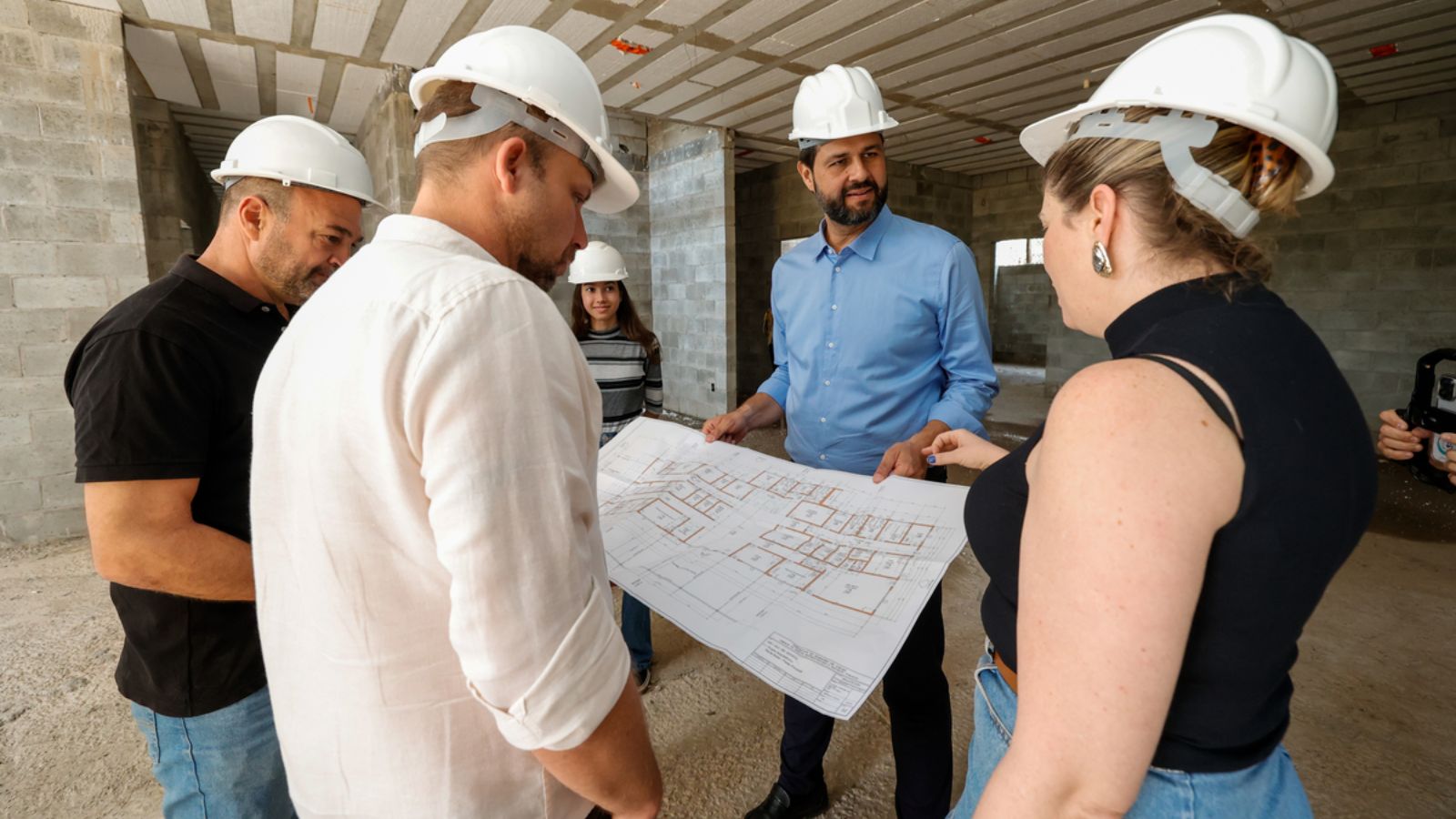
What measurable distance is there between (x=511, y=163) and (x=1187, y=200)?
2.42 feet

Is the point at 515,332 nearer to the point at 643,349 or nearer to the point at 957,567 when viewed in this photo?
the point at 643,349

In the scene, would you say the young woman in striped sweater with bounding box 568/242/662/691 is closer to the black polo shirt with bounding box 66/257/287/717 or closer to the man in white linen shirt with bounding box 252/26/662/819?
the black polo shirt with bounding box 66/257/287/717

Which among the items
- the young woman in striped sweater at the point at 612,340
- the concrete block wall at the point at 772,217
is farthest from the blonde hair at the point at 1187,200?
the concrete block wall at the point at 772,217

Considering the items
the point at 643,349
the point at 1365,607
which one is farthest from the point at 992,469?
the point at 1365,607

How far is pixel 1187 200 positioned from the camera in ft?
2.27

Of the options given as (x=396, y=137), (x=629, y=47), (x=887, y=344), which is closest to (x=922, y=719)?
(x=887, y=344)

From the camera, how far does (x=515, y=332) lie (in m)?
0.61

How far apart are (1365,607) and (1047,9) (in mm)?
3825

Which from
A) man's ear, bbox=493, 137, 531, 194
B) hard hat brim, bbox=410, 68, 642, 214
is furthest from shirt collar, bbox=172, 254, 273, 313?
man's ear, bbox=493, 137, 531, 194

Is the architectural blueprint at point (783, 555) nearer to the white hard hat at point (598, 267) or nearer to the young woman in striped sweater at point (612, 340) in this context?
the young woman in striped sweater at point (612, 340)

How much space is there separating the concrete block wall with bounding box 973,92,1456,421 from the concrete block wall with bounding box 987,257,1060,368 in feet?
21.0

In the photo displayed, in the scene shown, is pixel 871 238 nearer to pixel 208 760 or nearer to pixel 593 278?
pixel 593 278

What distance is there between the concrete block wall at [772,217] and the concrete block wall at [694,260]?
4.94ft

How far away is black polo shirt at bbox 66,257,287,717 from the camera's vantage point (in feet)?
3.49
